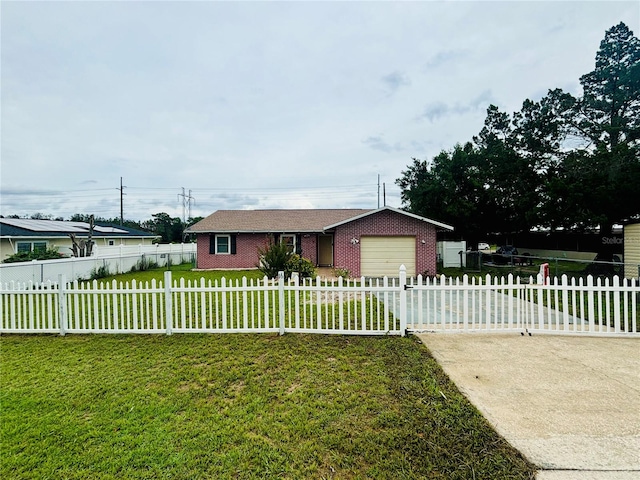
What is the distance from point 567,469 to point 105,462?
3.49 meters

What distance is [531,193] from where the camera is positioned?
1952 cm

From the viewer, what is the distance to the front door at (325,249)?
21297 millimetres

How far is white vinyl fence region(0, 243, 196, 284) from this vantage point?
10.8 m

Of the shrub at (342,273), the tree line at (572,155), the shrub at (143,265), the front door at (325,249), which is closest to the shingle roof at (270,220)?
the front door at (325,249)

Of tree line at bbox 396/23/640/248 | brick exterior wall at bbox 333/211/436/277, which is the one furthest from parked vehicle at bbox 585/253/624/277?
brick exterior wall at bbox 333/211/436/277

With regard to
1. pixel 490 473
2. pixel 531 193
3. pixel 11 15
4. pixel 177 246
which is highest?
pixel 11 15

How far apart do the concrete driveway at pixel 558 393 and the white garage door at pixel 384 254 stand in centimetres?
1014

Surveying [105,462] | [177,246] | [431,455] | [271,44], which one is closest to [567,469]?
[431,455]

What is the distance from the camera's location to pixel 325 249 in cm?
2148

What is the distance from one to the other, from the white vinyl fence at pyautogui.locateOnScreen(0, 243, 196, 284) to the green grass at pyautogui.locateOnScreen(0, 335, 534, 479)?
16.4 feet

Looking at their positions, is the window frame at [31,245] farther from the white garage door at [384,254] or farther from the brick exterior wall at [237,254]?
the white garage door at [384,254]

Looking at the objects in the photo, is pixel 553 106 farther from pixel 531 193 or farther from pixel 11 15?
pixel 11 15

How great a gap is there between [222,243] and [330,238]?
21.2 ft

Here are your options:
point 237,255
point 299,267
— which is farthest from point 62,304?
point 237,255
